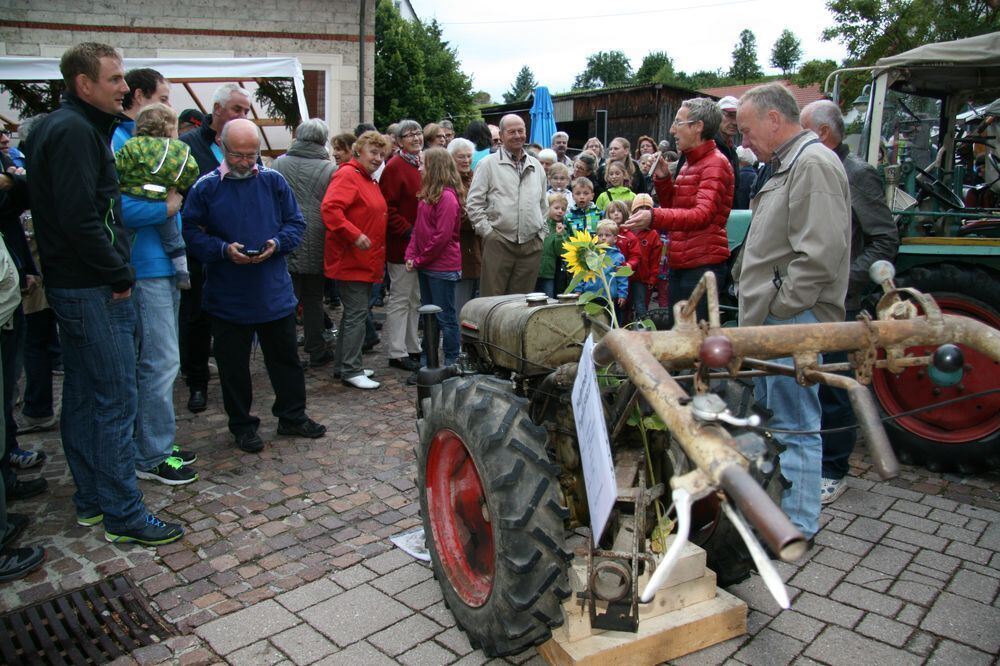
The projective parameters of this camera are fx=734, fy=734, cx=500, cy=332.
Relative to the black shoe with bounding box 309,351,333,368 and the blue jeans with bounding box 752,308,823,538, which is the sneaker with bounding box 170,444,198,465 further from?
the blue jeans with bounding box 752,308,823,538

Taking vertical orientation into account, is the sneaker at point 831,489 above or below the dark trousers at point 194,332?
below

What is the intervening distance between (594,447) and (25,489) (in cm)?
368

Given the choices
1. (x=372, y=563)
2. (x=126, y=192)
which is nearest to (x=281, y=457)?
(x=372, y=563)

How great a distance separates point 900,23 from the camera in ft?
76.9

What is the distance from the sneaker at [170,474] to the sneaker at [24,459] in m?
0.71

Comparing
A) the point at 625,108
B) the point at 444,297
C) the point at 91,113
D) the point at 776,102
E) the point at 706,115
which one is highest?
the point at 625,108

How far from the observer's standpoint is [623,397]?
2459 mm

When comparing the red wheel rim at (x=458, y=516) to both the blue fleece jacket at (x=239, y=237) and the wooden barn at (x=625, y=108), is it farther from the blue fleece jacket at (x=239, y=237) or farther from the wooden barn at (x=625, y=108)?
the wooden barn at (x=625, y=108)

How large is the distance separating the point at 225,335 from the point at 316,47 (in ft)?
37.0

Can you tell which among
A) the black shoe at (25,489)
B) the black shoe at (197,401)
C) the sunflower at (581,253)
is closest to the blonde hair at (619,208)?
the sunflower at (581,253)

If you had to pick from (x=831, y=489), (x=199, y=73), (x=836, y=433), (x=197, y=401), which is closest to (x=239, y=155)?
(x=197, y=401)

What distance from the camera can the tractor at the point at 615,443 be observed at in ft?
4.73

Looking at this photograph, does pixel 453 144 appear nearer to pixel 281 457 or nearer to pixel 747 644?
pixel 281 457

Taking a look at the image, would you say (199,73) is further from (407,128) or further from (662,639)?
(662,639)
